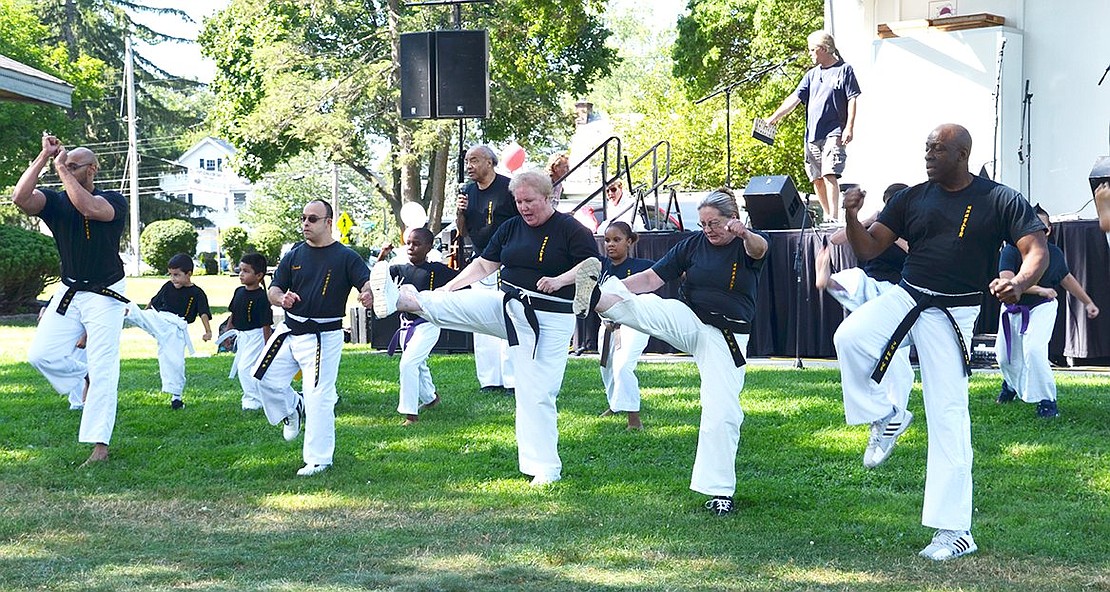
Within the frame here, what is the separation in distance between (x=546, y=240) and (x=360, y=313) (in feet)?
37.3

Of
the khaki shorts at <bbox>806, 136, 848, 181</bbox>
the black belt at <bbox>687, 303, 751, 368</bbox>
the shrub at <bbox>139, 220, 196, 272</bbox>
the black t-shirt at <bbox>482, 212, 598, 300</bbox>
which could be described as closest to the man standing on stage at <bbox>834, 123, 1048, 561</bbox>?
the black belt at <bbox>687, 303, 751, 368</bbox>

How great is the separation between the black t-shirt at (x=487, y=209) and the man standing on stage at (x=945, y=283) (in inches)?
166

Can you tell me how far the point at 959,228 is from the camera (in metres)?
6.13

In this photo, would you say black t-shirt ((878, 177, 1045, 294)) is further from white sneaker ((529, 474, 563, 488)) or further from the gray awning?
the gray awning

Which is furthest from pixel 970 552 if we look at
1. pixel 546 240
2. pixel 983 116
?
pixel 983 116

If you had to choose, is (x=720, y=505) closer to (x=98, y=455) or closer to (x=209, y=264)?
(x=98, y=455)

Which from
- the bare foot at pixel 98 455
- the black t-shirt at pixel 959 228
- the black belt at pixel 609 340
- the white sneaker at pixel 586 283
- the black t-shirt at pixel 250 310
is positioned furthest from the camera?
the black t-shirt at pixel 250 310

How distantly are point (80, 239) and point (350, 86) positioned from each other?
30417mm

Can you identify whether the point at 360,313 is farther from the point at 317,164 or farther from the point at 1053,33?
the point at 317,164

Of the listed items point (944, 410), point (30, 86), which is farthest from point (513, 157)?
point (944, 410)

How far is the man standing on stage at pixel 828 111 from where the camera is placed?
14008 millimetres

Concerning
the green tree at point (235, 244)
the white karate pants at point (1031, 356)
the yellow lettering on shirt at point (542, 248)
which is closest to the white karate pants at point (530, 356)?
the yellow lettering on shirt at point (542, 248)

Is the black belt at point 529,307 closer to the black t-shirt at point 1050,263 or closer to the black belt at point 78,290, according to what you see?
the black belt at point 78,290

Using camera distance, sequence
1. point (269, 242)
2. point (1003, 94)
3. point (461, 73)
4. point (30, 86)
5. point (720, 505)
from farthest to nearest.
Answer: point (269, 242)
point (1003, 94)
point (30, 86)
point (461, 73)
point (720, 505)
